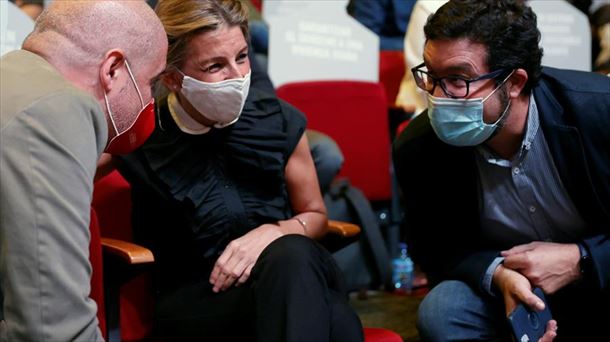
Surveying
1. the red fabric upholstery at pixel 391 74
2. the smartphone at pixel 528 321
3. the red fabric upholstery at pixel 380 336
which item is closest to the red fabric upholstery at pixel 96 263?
the red fabric upholstery at pixel 380 336

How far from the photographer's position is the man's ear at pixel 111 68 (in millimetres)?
1537

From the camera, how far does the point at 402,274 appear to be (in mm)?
3348

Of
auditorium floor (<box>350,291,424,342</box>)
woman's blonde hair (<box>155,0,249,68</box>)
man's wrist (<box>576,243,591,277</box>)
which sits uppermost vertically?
woman's blonde hair (<box>155,0,249,68</box>)

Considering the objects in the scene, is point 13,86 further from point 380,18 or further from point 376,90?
point 380,18

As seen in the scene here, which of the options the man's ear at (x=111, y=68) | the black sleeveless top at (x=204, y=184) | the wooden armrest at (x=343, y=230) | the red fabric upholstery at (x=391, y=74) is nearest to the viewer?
the man's ear at (x=111, y=68)

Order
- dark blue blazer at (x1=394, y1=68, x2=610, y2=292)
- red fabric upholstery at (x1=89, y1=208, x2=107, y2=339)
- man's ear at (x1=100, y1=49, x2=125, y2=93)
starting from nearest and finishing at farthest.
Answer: man's ear at (x1=100, y1=49, x2=125, y2=93) < red fabric upholstery at (x1=89, y1=208, x2=107, y2=339) < dark blue blazer at (x1=394, y1=68, x2=610, y2=292)

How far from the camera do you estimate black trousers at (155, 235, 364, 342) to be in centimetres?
188

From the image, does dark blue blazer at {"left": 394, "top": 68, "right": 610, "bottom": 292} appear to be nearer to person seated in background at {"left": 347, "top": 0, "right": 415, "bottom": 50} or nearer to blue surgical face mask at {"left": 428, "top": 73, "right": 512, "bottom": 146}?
blue surgical face mask at {"left": 428, "top": 73, "right": 512, "bottom": 146}

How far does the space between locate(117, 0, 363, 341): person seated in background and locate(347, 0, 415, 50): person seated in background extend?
1863 mm

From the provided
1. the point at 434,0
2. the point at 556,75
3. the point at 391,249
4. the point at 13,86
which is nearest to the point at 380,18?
the point at 434,0

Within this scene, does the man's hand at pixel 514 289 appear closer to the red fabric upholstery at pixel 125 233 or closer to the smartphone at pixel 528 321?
the smartphone at pixel 528 321

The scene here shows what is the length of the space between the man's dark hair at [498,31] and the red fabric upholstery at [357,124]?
3.91 ft

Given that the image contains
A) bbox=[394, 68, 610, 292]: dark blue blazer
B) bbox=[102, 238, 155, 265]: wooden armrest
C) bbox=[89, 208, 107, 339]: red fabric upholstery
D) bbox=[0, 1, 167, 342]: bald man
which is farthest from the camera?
bbox=[394, 68, 610, 292]: dark blue blazer

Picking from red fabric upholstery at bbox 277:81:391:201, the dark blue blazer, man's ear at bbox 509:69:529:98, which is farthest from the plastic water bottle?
man's ear at bbox 509:69:529:98
